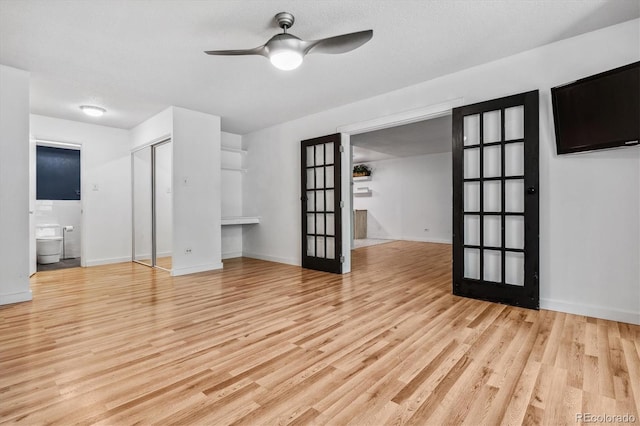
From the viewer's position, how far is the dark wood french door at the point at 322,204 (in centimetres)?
463

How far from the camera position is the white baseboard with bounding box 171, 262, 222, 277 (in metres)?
4.61

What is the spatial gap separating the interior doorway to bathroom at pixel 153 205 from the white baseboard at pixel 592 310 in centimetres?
482

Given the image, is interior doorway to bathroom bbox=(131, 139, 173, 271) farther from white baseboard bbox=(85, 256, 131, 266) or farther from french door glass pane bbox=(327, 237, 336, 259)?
french door glass pane bbox=(327, 237, 336, 259)

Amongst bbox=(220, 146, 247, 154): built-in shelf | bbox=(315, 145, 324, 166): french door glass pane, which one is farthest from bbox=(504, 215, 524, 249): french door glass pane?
bbox=(220, 146, 247, 154): built-in shelf

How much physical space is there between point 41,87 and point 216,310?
363cm

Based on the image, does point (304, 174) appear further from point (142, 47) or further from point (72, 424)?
point (72, 424)

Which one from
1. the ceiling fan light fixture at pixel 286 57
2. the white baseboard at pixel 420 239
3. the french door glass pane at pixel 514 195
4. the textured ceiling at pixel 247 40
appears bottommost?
the white baseboard at pixel 420 239

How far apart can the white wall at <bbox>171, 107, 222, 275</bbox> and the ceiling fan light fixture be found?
2.79m

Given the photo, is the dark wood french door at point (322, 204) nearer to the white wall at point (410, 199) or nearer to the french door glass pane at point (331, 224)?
the french door glass pane at point (331, 224)

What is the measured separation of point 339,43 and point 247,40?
3.07ft

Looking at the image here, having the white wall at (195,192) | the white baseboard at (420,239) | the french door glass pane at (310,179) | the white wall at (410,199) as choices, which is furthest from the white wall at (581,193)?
the white baseboard at (420,239)

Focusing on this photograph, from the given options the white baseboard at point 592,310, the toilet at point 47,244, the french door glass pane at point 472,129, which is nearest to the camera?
the white baseboard at point 592,310

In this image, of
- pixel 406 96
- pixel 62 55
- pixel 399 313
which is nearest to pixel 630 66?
pixel 406 96

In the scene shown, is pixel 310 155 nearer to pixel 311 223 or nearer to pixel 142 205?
pixel 311 223
